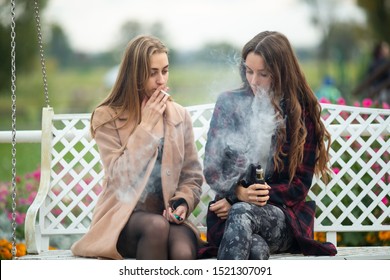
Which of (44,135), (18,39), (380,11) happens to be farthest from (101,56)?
(44,135)

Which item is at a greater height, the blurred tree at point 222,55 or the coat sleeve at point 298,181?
the blurred tree at point 222,55

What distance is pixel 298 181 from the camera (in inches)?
134

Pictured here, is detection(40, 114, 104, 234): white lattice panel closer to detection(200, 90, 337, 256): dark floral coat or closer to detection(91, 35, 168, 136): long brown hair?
detection(91, 35, 168, 136): long brown hair

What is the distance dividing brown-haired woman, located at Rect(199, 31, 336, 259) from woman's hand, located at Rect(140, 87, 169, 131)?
0.29 meters

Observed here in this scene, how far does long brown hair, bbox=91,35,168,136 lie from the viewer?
11.1 ft

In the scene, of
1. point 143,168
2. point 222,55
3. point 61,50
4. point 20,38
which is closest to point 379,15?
point 20,38

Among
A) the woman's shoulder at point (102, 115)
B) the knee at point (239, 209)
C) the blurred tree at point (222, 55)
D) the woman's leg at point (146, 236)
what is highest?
the blurred tree at point (222, 55)

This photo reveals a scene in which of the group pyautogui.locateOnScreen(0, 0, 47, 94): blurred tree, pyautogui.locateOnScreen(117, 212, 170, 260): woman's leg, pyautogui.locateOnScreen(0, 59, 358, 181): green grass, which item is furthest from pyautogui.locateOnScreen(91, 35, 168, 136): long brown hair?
pyautogui.locateOnScreen(0, 0, 47, 94): blurred tree

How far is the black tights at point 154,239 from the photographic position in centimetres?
317

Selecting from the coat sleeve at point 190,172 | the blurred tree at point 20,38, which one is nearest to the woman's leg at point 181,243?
the coat sleeve at point 190,172

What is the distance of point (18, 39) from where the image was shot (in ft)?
46.4

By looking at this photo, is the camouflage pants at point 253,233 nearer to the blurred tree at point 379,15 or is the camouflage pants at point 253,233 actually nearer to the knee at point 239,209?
the knee at point 239,209

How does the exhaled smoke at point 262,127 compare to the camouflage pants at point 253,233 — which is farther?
the exhaled smoke at point 262,127

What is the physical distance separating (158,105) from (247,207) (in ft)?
2.16
